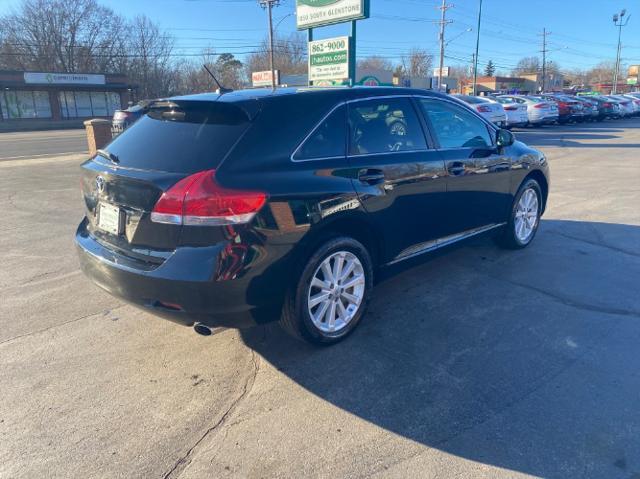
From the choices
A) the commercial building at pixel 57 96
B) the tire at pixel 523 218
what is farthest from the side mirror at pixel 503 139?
the commercial building at pixel 57 96

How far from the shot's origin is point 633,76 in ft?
359

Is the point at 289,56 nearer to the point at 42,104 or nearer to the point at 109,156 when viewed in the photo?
the point at 42,104

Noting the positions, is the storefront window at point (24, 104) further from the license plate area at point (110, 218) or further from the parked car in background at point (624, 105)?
the license plate area at point (110, 218)

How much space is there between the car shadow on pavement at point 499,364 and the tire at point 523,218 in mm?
478

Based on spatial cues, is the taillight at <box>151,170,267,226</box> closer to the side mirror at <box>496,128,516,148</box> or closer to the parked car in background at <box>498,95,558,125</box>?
the side mirror at <box>496,128,516,148</box>

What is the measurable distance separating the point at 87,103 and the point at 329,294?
168 ft

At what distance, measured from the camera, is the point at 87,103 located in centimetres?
4700

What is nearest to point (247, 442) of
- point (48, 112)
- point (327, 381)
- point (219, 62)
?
point (327, 381)

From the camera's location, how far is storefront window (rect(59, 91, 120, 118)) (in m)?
45.3

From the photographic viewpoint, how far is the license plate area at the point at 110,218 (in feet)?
9.75

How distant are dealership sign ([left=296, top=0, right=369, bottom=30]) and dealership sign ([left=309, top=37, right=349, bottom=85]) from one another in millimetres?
581

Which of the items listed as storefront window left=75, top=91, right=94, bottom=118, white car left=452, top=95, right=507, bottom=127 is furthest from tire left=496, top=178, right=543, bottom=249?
storefront window left=75, top=91, right=94, bottom=118

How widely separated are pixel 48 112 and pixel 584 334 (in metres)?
50.3

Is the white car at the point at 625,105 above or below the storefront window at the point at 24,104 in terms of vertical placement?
below
